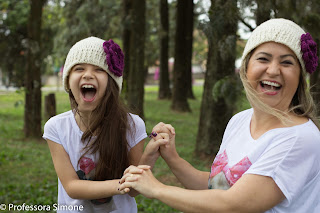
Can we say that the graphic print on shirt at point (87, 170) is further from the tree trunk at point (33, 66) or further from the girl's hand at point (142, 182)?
the tree trunk at point (33, 66)

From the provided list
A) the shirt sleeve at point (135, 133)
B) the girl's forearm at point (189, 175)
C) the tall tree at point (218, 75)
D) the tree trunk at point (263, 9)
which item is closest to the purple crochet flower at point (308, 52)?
the girl's forearm at point (189, 175)

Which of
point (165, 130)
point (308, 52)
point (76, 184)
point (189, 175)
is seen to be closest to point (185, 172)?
point (189, 175)

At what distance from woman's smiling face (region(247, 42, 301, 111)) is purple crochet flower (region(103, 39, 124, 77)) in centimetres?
93

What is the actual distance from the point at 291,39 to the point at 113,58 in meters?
1.13

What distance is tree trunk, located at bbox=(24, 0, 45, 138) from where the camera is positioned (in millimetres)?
8773

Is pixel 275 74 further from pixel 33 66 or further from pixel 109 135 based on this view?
pixel 33 66

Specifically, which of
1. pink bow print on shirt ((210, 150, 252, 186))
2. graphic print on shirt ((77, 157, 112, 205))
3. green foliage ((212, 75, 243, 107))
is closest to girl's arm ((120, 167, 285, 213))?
pink bow print on shirt ((210, 150, 252, 186))

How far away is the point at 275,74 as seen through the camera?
2.01 metres

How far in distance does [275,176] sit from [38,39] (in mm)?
8027

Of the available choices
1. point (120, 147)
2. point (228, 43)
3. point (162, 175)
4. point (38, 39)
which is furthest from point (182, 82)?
point (120, 147)

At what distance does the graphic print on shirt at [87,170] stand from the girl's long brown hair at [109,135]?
4cm

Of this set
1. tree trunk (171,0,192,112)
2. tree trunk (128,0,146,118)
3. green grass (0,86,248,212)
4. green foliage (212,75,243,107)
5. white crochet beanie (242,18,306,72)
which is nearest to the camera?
white crochet beanie (242,18,306,72)

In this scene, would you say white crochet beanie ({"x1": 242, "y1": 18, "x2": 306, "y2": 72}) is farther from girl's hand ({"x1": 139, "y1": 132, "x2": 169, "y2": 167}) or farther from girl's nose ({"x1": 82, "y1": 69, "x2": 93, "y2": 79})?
girl's nose ({"x1": 82, "y1": 69, "x2": 93, "y2": 79})

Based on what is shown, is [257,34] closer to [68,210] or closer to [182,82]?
[68,210]
